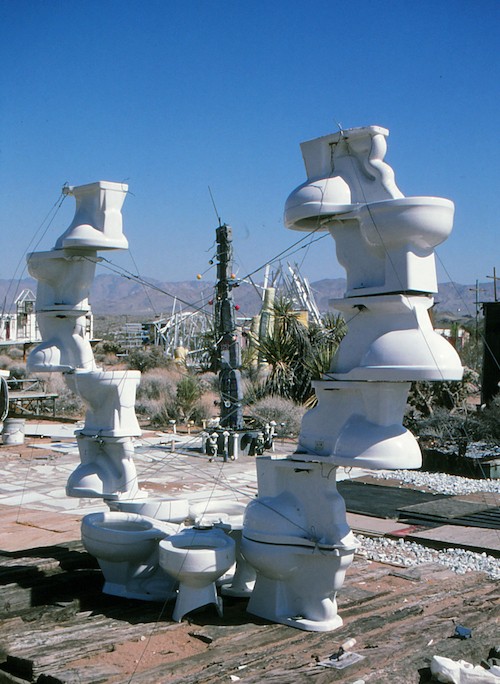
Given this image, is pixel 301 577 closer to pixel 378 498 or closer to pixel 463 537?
pixel 463 537

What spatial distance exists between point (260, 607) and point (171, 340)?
3096cm

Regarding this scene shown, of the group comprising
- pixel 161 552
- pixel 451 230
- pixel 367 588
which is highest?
pixel 451 230

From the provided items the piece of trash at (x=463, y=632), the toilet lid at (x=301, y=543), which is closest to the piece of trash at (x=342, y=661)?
the toilet lid at (x=301, y=543)

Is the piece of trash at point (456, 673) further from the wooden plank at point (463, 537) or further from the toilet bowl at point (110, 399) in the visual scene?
the wooden plank at point (463, 537)

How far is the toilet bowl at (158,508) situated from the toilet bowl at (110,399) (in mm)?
521

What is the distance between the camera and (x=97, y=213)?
6484 mm

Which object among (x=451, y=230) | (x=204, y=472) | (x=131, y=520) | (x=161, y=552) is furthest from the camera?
(x=204, y=472)

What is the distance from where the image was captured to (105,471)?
251 inches

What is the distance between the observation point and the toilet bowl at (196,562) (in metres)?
4.96

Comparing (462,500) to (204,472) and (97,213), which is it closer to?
(204,472)

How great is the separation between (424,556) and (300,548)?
9.42 ft

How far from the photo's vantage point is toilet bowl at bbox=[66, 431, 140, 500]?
20.7 feet

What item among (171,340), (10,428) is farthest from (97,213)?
(171,340)

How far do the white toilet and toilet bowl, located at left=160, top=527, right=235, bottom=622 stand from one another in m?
0.20
